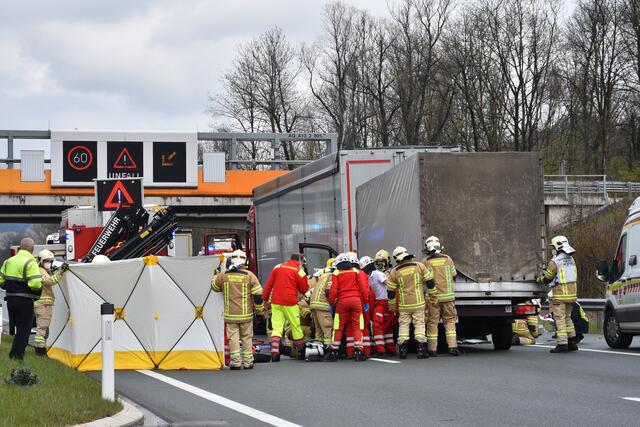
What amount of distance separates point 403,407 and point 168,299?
21.4 ft

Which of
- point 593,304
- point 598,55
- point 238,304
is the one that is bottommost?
point 593,304

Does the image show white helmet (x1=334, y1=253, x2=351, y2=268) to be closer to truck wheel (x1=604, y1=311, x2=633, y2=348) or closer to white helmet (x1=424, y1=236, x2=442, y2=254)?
white helmet (x1=424, y1=236, x2=442, y2=254)

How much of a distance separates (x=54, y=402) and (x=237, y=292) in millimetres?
5971

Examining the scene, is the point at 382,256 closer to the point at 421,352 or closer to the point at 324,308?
the point at 324,308

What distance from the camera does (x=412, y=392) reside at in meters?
12.5

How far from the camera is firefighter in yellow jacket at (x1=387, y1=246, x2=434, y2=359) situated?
58.5 feet

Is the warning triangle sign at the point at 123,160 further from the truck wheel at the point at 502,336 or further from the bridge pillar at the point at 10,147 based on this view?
the truck wheel at the point at 502,336

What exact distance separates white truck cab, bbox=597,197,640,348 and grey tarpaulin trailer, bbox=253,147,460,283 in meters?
4.09

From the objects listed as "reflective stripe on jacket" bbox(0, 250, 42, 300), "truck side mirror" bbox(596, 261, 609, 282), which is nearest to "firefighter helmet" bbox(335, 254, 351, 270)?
"truck side mirror" bbox(596, 261, 609, 282)

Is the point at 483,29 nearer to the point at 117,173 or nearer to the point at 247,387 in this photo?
the point at 117,173

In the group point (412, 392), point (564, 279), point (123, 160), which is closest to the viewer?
point (412, 392)

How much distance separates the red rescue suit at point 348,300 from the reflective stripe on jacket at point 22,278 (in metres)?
4.50

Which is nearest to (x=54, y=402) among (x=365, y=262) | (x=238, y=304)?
(x=238, y=304)

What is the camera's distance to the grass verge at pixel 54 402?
980 centimetres
